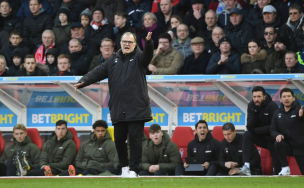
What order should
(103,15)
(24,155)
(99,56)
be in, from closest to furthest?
(24,155) < (99,56) < (103,15)

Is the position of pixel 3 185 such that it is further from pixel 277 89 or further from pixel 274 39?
pixel 274 39

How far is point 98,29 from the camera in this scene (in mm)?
15781

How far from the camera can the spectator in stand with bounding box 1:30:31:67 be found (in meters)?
16.2

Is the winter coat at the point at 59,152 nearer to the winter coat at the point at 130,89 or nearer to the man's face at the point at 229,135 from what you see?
the man's face at the point at 229,135

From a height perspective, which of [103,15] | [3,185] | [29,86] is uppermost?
[103,15]

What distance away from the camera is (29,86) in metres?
13.8

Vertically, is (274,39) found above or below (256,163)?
above

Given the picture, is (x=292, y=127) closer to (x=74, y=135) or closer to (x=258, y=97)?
(x=258, y=97)

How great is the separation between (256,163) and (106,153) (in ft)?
9.46

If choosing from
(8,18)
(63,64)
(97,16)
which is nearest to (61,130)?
(63,64)

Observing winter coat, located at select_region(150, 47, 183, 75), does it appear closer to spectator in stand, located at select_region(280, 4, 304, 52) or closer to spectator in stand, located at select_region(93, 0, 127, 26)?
spectator in stand, located at select_region(280, 4, 304, 52)

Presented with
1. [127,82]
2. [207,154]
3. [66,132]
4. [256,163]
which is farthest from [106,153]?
[127,82]

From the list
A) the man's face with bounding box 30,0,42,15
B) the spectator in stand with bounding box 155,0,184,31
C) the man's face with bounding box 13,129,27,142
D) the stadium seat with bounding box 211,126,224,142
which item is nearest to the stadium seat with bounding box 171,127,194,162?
the stadium seat with bounding box 211,126,224,142

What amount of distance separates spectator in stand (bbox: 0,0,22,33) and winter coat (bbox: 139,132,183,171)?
6.19 metres
